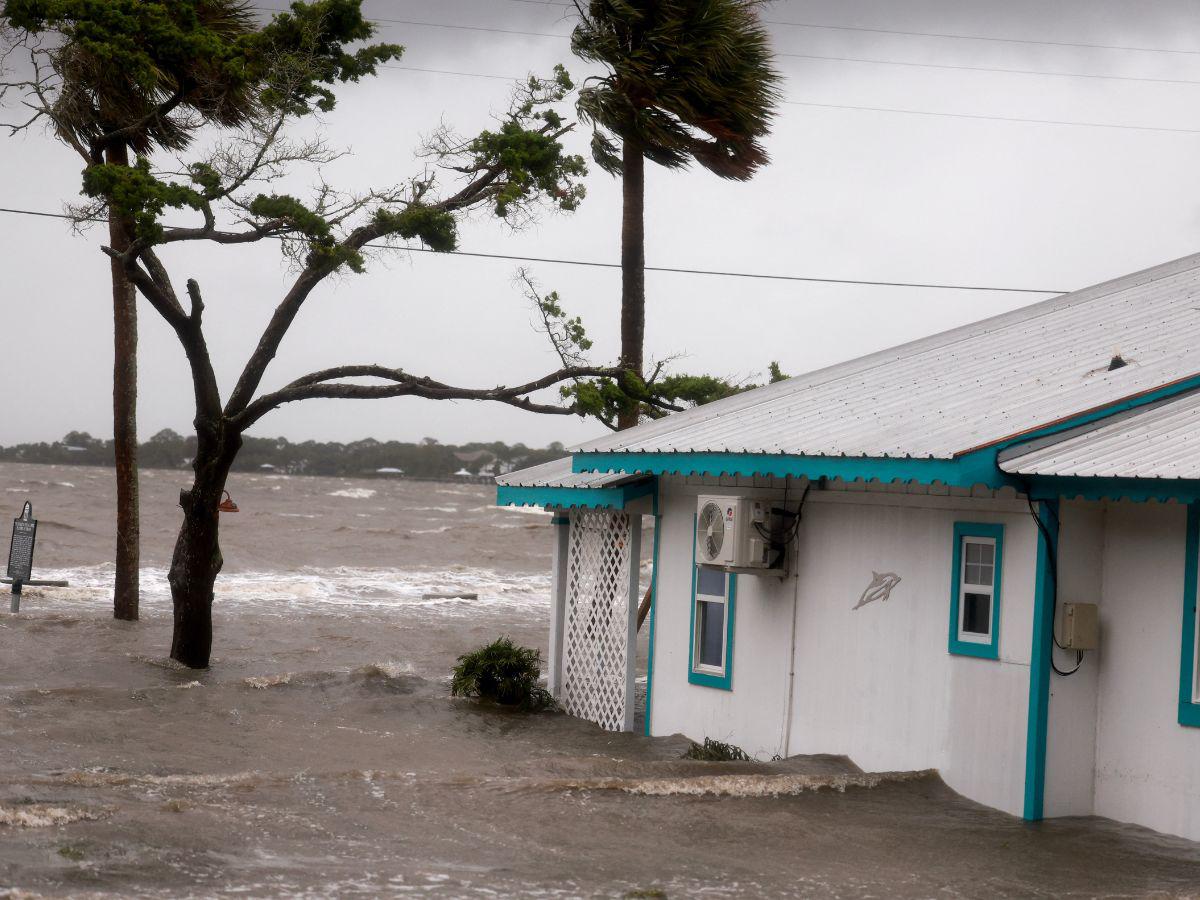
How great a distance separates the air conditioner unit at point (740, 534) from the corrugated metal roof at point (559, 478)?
1735 mm

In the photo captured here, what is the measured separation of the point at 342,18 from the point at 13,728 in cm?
921

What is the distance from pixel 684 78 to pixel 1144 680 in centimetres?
1038

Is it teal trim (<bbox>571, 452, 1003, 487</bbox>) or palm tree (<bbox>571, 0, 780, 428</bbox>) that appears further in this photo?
palm tree (<bbox>571, 0, 780, 428</bbox>)

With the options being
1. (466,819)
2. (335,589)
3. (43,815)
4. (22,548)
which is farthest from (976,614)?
(335,589)

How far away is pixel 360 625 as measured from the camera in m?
26.3

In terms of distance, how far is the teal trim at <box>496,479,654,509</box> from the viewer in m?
12.8

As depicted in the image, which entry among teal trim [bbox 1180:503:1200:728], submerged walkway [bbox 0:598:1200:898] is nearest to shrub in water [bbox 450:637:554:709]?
submerged walkway [bbox 0:598:1200:898]

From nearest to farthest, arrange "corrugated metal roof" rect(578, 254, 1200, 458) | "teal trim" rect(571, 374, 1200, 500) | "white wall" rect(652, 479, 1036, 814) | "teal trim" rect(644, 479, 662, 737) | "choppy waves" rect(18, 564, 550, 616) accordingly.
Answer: "teal trim" rect(571, 374, 1200, 500)
"white wall" rect(652, 479, 1036, 814)
"corrugated metal roof" rect(578, 254, 1200, 458)
"teal trim" rect(644, 479, 662, 737)
"choppy waves" rect(18, 564, 550, 616)

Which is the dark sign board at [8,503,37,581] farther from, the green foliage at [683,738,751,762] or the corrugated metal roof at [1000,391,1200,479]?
the corrugated metal roof at [1000,391,1200,479]

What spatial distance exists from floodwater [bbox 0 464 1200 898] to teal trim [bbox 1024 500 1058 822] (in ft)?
0.83

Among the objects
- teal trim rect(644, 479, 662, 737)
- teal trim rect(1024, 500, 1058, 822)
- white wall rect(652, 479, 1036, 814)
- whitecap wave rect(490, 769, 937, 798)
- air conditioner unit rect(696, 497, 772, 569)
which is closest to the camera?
teal trim rect(1024, 500, 1058, 822)

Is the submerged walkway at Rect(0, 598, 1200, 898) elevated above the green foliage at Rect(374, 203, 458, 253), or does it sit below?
below

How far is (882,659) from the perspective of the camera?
10.2 m

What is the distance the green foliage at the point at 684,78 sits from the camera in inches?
653
